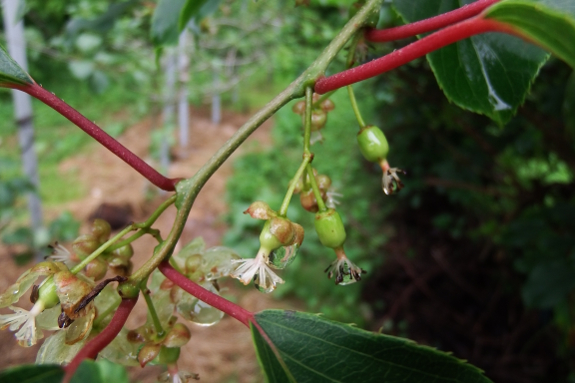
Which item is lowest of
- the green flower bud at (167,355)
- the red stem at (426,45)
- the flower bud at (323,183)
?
the green flower bud at (167,355)

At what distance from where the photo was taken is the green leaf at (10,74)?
1.45 feet

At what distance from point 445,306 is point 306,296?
3.06ft

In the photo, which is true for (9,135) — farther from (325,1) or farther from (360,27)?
(360,27)

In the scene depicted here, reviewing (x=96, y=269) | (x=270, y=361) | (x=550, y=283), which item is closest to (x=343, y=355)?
(x=270, y=361)

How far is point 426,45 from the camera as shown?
1.11 feet

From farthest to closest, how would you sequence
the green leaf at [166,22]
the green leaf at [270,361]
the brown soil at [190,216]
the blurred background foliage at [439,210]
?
the brown soil at [190,216] → the blurred background foliage at [439,210] → the green leaf at [166,22] → the green leaf at [270,361]

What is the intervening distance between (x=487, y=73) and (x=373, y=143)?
0.18 meters

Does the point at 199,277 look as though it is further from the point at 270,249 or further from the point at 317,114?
the point at 317,114

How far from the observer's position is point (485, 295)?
69.1 inches

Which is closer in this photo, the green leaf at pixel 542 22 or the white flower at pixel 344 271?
the green leaf at pixel 542 22

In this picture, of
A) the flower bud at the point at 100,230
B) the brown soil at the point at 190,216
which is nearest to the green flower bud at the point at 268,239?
the flower bud at the point at 100,230

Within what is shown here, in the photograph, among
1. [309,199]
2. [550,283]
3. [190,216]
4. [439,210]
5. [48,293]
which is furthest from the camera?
[190,216]

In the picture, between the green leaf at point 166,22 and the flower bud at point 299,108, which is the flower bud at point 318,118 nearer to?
the flower bud at point 299,108

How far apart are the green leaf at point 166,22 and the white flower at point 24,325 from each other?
1.87ft
